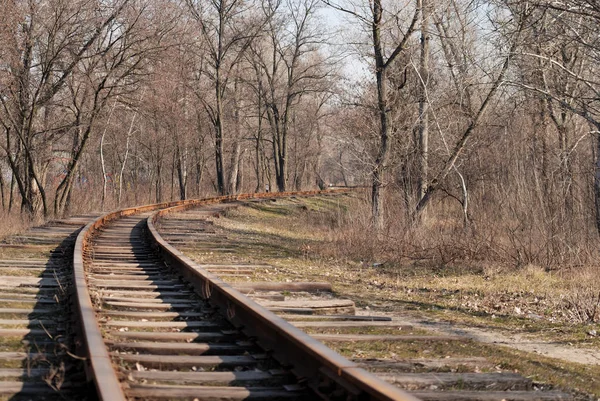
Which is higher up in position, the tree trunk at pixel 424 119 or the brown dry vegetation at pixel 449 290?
the tree trunk at pixel 424 119

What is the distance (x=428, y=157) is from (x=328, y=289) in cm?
1140

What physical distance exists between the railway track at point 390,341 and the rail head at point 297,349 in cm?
37

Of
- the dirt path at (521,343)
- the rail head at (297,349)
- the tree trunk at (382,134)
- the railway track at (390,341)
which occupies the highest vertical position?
the tree trunk at (382,134)

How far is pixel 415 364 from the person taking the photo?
4.90 m

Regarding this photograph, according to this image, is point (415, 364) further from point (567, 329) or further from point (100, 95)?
point (100, 95)

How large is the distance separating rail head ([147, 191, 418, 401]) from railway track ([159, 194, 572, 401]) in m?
0.37

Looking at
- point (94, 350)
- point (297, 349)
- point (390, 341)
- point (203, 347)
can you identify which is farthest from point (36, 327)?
point (390, 341)

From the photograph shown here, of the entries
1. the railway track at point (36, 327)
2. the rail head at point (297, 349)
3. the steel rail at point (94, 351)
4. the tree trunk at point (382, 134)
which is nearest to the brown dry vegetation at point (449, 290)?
the rail head at point (297, 349)

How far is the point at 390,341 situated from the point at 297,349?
1.26 meters

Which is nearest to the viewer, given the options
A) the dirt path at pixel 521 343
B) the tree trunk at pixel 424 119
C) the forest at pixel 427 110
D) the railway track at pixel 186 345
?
the railway track at pixel 186 345

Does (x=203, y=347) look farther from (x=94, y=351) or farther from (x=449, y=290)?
(x=449, y=290)

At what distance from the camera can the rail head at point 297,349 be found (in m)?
3.74

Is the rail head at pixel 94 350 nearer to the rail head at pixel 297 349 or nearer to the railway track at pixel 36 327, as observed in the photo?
the railway track at pixel 36 327

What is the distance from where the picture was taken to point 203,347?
527 cm
